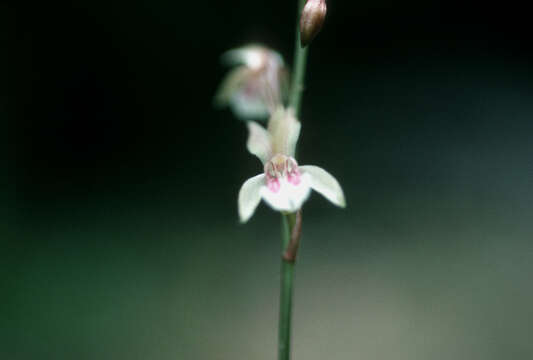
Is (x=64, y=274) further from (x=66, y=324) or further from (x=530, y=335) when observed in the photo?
(x=530, y=335)

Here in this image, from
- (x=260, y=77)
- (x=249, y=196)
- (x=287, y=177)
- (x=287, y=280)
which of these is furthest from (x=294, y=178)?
(x=260, y=77)

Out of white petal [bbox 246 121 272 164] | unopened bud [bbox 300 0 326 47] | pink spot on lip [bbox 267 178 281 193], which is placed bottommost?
pink spot on lip [bbox 267 178 281 193]

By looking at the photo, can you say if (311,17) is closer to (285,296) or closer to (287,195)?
(287,195)

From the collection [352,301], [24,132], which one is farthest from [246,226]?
[24,132]

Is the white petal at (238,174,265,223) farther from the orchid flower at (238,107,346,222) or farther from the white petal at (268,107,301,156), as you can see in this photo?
the white petal at (268,107,301,156)

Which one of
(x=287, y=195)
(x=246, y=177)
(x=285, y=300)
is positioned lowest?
(x=285, y=300)

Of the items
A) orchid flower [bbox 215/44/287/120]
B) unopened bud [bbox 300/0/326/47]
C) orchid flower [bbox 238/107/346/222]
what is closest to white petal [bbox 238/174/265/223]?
orchid flower [bbox 238/107/346/222]
